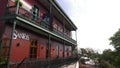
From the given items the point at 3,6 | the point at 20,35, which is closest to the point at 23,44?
the point at 20,35

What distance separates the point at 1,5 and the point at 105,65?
3136 centimetres

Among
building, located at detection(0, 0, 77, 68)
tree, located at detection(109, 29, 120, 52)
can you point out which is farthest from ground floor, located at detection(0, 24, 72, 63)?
tree, located at detection(109, 29, 120, 52)

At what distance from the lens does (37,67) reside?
7.43 meters

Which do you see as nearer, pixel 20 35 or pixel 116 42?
pixel 20 35

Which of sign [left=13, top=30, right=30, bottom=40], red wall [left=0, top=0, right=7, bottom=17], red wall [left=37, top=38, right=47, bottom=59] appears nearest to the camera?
red wall [left=0, top=0, right=7, bottom=17]

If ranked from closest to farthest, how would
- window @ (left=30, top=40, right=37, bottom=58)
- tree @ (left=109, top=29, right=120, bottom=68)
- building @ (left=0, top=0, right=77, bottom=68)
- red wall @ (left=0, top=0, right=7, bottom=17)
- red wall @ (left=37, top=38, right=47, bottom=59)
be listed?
building @ (left=0, top=0, right=77, bottom=68)
red wall @ (left=0, top=0, right=7, bottom=17)
window @ (left=30, top=40, right=37, bottom=58)
red wall @ (left=37, top=38, right=47, bottom=59)
tree @ (left=109, top=29, right=120, bottom=68)

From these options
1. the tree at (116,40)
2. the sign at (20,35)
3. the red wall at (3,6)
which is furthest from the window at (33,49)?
the tree at (116,40)

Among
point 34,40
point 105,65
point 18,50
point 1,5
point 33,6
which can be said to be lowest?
point 105,65

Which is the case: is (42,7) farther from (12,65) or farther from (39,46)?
(12,65)

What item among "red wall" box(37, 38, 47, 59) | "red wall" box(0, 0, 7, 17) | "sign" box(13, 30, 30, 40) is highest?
"red wall" box(0, 0, 7, 17)

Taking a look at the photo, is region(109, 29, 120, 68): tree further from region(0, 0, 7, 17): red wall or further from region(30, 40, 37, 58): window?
region(0, 0, 7, 17): red wall

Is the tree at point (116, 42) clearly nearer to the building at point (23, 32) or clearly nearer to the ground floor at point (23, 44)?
the building at point (23, 32)

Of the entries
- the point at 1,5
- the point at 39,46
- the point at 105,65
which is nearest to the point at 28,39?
the point at 39,46

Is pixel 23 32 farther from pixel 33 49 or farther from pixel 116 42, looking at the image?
pixel 116 42
